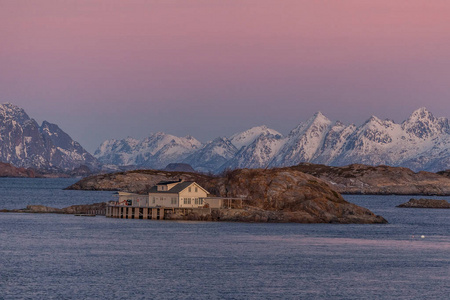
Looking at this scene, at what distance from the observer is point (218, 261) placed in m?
86.5

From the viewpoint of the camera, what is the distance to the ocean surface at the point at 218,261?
6750 cm

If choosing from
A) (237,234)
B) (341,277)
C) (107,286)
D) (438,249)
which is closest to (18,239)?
(237,234)

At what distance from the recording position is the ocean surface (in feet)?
221

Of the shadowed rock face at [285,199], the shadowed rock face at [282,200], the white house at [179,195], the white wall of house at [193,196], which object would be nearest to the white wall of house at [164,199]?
the white house at [179,195]

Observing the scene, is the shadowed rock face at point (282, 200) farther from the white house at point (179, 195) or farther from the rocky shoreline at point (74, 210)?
the rocky shoreline at point (74, 210)

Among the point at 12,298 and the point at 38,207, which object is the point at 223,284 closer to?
the point at 12,298

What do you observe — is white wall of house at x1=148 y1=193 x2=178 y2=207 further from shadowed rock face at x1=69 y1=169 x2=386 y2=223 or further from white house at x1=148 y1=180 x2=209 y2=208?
shadowed rock face at x1=69 y1=169 x2=386 y2=223

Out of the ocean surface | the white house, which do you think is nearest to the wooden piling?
the white house

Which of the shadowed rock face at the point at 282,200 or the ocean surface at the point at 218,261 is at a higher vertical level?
the shadowed rock face at the point at 282,200

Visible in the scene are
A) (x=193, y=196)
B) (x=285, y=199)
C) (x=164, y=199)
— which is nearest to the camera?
(x=193, y=196)

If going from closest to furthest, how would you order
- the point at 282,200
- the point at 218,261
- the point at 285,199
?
the point at 218,261 < the point at 285,199 < the point at 282,200

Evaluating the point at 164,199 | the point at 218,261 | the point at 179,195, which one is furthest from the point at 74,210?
the point at 218,261

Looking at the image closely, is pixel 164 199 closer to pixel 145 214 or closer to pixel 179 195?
pixel 179 195

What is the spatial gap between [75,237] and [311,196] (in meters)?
47.1
